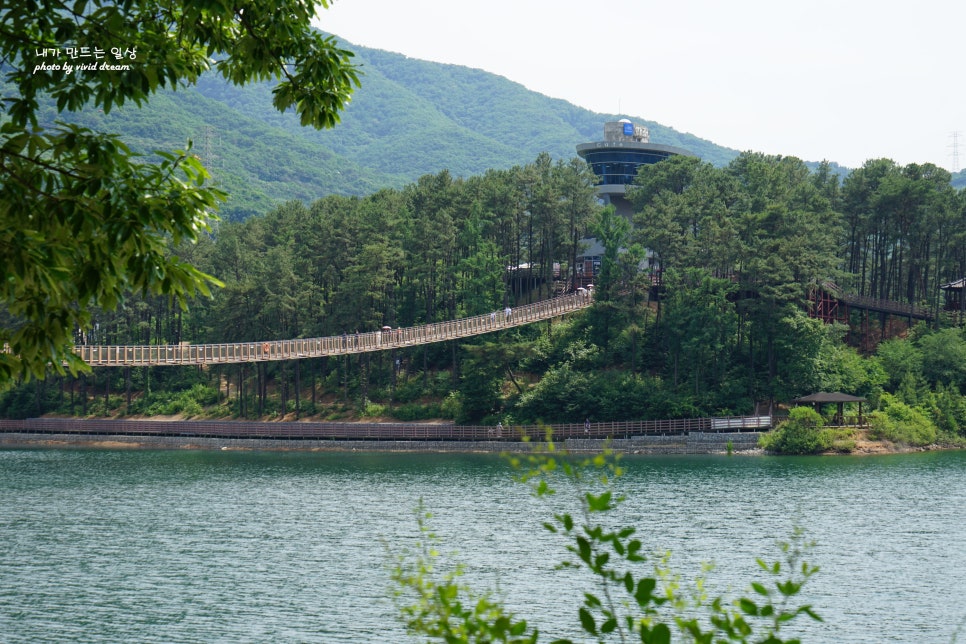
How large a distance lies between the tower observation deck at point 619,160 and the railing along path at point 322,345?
19016 mm

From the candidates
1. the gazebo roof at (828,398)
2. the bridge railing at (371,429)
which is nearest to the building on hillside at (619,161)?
the bridge railing at (371,429)

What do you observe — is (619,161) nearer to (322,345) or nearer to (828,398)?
(322,345)

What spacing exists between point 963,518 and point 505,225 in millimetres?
38599

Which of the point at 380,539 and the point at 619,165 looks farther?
the point at 619,165

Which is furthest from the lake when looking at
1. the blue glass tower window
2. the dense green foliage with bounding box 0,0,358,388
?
the blue glass tower window

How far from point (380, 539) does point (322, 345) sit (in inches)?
1819

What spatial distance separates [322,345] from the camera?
55.0m

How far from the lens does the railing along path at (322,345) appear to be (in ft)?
174

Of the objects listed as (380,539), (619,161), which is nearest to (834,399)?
(619,161)

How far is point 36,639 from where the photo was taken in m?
18.1

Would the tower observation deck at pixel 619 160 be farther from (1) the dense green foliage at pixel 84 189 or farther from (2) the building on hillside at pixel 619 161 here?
(1) the dense green foliage at pixel 84 189

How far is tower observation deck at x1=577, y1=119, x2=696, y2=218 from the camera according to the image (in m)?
73.6

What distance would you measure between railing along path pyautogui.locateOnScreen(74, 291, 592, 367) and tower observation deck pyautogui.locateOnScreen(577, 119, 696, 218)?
1902cm

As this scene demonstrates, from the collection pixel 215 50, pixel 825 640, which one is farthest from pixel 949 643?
pixel 215 50
